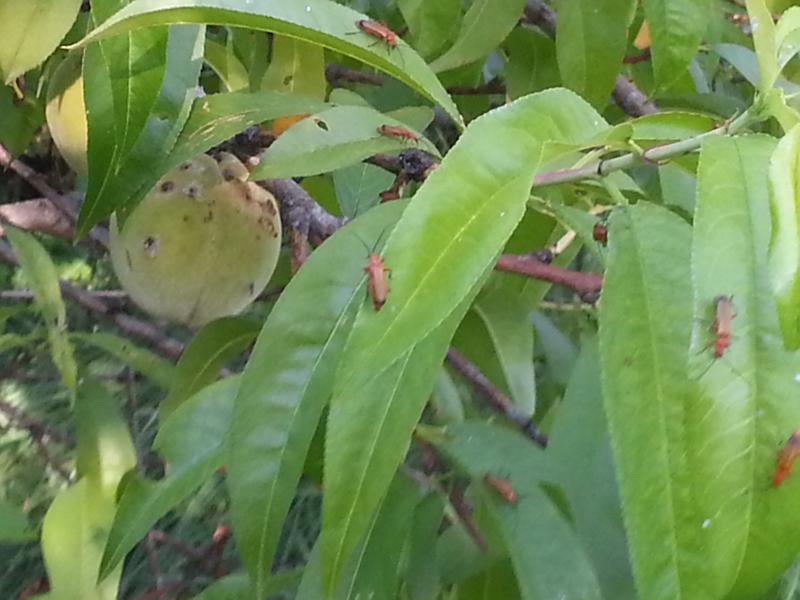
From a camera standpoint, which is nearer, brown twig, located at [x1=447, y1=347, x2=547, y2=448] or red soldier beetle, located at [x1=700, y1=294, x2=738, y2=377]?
red soldier beetle, located at [x1=700, y1=294, x2=738, y2=377]

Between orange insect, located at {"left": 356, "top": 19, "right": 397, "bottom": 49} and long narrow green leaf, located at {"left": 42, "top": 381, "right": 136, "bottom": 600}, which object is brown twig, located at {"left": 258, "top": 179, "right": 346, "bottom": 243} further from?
long narrow green leaf, located at {"left": 42, "top": 381, "right": 136, "bottom": 600}

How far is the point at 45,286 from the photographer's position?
79 cm

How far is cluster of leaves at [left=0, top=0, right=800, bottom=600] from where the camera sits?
38cm

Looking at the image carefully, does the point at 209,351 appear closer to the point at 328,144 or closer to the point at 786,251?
the point at 328,144

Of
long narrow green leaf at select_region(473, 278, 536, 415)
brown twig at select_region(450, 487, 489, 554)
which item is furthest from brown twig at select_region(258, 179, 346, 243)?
brown twig at select_region(450, 487, 489, 554)

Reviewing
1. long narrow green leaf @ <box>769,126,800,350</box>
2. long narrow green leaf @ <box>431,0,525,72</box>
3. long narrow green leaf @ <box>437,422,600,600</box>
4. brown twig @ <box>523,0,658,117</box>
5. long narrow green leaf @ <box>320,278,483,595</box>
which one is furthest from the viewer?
brown twig @ <box>523,0,658,117</box>

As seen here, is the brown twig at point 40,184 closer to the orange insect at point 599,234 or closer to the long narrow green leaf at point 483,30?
the long narrow green leaf at point 483,30

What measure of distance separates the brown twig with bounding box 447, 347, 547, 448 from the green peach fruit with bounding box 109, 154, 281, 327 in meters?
0.19

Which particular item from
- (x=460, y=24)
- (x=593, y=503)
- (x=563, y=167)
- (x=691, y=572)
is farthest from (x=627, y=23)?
(x=691, y=572)

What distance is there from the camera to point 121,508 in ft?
2.25

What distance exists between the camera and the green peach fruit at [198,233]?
0.76m

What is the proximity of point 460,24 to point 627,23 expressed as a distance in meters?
0.16

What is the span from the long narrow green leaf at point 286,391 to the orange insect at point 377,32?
130mm

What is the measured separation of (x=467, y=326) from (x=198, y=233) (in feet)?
0.78
